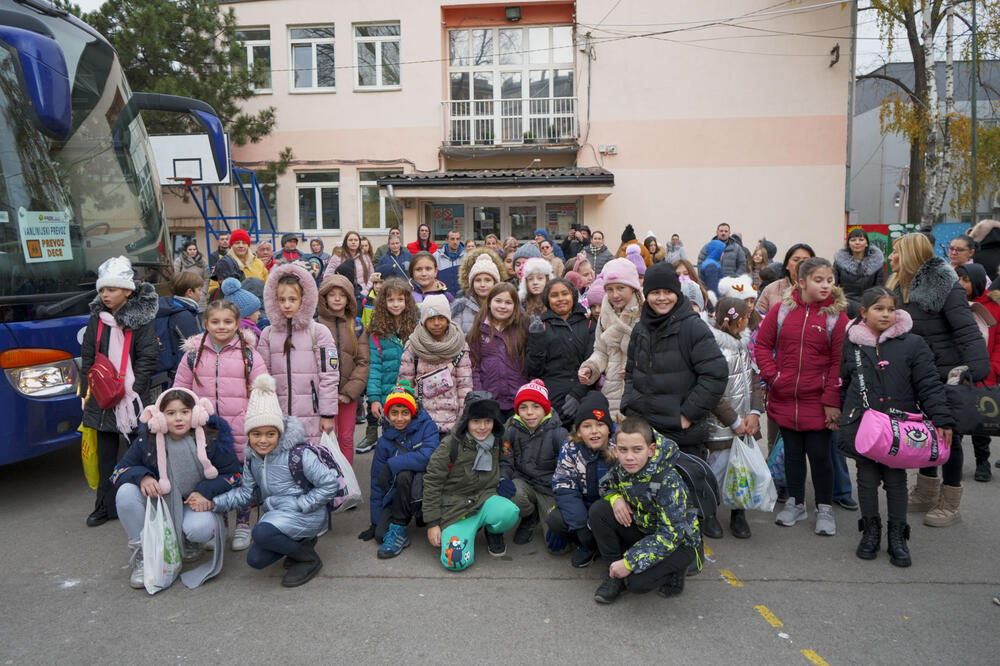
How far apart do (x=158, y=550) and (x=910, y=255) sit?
5036mm

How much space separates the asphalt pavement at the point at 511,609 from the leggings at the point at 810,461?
0.95 ft

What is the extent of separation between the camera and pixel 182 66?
664 inches

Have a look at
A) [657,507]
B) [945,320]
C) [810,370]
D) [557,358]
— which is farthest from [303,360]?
[945,320]

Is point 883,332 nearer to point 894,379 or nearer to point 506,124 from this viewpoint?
point 894,379

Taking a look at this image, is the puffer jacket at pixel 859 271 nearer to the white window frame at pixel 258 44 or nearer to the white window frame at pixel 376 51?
the white window frame at pixel 376 51

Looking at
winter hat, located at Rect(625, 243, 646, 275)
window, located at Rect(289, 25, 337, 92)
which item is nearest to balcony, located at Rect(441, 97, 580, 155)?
window, located at Rect(289, 25, 337, 92)

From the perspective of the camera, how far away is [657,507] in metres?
3.68

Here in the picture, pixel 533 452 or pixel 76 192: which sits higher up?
pixel 76 192

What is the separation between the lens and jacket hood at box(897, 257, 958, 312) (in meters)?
4.59

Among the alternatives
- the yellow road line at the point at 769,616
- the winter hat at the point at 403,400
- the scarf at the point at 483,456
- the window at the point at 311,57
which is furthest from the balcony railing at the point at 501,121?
the yellow road line at the point at 769,616

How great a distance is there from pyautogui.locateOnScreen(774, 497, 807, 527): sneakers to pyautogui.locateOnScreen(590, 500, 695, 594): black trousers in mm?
1401

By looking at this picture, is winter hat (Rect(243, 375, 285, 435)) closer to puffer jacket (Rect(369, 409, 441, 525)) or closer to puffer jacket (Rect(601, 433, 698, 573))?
puffer jacket (Rect(369, 409, 441, 525))

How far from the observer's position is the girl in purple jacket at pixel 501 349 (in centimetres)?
524

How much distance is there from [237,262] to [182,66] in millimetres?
10539
